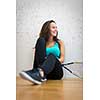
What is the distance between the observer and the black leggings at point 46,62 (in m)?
1.71

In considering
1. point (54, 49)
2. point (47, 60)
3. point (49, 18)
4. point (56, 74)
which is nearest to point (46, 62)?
point (47, 60)

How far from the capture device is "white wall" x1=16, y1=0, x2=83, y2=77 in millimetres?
2492

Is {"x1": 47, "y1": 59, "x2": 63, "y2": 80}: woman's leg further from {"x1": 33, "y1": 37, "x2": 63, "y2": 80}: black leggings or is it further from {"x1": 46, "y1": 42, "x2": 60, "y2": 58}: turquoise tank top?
{"x1": 46, "y1": 42, "x2": 60, "y2": 58}: turquoise tank top

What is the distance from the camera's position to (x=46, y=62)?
171 cm

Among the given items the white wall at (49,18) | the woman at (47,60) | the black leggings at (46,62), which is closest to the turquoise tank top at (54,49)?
the woman at (47,60)

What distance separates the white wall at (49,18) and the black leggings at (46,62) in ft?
2.01

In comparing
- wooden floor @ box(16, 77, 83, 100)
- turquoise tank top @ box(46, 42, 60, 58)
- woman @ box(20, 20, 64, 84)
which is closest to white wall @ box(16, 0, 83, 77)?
woman @ box(20, 20, 64, 84)

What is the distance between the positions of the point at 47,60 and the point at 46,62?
0.06ft

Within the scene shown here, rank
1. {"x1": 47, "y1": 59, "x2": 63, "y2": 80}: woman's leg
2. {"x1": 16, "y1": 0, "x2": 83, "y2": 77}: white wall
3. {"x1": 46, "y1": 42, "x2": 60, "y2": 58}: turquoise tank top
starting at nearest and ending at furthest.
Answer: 1. {"x1": 47, "y1": 59, "x2": 63, "y2": 80}: woman's leg
2. {"x1": 46, "y1": 42, "x2": 60, "y2": 58}: turquoise tank top
3. {"x1": 16, "y1": 0, "x2": 83, "y2": 77}: white wall

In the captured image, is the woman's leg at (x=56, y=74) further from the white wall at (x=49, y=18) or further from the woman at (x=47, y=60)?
the white wall at (x=49, y=18)

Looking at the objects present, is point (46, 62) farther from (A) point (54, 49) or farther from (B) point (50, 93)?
(B) point (50, 93)
